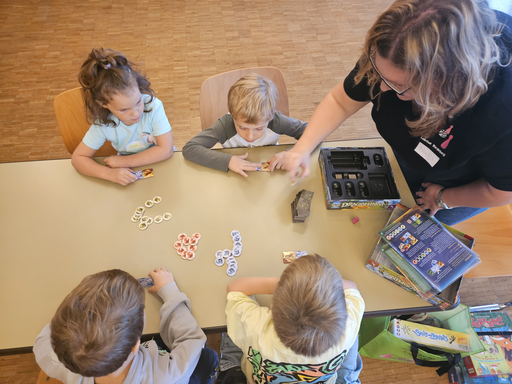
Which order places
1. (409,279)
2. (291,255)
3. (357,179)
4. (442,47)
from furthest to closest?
(357,179) < (291,255) < (409,279) < (442,47)

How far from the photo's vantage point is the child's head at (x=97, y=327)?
95cm

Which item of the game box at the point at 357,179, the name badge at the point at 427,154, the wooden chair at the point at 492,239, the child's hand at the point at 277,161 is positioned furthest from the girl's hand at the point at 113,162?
the wooden chair at the point at 492,239

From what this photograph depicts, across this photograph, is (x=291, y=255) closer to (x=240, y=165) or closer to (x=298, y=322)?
(x=298, y=322)

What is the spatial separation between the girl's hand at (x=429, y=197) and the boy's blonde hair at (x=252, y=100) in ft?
2.78

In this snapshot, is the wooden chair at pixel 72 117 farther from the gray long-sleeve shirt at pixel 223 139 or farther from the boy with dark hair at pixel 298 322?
the boy with dark hair at pixel 298 322

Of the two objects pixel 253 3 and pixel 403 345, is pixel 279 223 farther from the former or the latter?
pixel 253 3

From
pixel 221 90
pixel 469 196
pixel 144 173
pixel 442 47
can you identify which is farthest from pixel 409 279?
pixel 221 90

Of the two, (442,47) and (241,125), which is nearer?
(442,47)

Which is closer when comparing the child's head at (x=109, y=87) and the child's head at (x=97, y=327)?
the child's head at (x=97, y=327)

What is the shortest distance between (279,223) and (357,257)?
36 cm

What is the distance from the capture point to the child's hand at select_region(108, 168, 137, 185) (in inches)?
58.4

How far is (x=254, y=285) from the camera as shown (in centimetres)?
120

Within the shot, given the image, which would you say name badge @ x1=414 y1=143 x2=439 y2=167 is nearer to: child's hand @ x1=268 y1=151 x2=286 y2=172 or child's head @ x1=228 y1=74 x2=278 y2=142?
child's hand @ x1=268 y1=151 x2=286 y2=172

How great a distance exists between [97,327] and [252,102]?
44.9 inches
